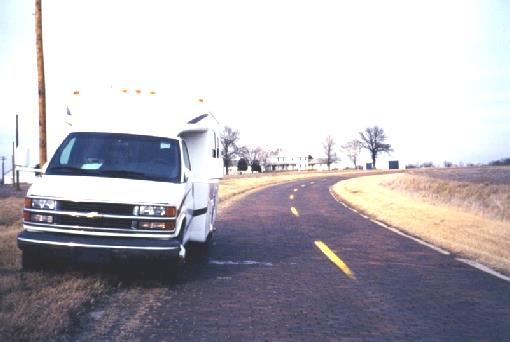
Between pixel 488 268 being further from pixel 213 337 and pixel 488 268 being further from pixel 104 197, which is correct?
pixel 104 197

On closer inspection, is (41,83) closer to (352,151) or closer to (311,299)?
(311,299)

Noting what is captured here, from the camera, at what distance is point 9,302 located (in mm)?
5582

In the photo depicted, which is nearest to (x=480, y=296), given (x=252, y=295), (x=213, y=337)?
(x=252, y=295)

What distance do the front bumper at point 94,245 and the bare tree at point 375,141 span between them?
417 ft

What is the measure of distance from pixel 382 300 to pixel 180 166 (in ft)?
11.3

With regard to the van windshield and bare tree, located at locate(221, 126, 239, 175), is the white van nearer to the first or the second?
the van windshield

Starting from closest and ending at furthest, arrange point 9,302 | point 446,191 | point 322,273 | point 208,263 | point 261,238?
1. point 9,302
2. point 322,273
3. point 208,263
4. point 261,238
5. point 446,191

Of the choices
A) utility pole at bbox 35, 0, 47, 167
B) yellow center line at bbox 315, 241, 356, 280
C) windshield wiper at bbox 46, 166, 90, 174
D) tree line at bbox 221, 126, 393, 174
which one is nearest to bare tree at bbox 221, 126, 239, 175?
tree line at bbox 221, 126, 393, 174

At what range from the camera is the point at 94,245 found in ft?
20.2

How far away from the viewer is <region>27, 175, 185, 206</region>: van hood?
20.7 ft

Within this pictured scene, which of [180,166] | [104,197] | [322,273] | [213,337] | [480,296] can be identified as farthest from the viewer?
[322,273]

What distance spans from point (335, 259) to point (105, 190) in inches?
191

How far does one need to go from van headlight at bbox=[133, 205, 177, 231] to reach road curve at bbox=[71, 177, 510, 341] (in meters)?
0.92

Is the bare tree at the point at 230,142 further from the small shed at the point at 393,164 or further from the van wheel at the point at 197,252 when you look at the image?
the van wheel at the point at 197,252
